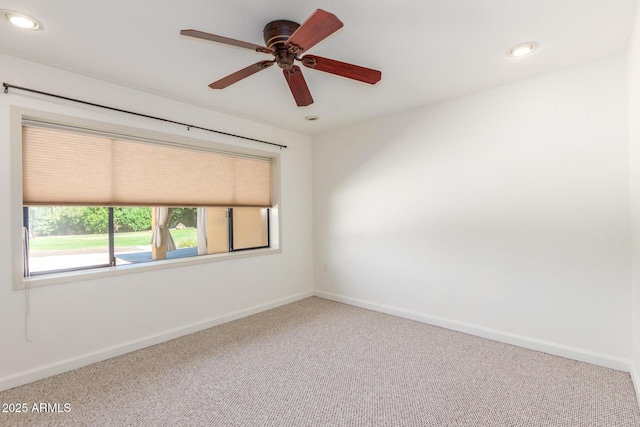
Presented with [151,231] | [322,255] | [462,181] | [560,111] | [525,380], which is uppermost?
[560,111]

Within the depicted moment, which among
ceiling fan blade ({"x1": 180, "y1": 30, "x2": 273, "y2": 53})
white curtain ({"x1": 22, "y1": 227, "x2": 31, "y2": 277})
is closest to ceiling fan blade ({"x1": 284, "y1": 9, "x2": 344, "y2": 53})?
ceiling fan blade ({"x1": 180, "y1": 30, "x2": 273, "y2": 53})

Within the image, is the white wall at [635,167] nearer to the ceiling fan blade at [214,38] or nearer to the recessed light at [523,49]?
the recessed light at [523,49]

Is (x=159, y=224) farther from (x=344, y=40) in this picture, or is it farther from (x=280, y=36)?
(x=344, y=40)

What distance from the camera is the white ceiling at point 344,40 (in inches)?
70.1

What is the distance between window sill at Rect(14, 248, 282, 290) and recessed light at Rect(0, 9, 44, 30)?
1791mm

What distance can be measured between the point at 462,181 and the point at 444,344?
1.67 metres

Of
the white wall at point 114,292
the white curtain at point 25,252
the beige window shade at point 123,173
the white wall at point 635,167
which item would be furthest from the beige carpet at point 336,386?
the beige window shade at point 123,173

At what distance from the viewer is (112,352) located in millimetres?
2674

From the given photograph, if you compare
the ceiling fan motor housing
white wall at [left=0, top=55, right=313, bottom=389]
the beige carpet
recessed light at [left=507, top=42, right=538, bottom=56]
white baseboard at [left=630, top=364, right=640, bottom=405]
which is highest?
recessed light at [left=507, top=42, right=538, bottom=56]

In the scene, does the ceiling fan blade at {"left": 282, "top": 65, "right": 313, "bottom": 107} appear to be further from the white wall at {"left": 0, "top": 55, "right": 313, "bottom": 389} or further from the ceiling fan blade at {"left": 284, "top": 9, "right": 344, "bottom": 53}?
the white wall at {"left": 0, "top": 55, "right": 313, "bottom": 389}

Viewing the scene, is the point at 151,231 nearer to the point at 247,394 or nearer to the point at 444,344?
the point at 247,394

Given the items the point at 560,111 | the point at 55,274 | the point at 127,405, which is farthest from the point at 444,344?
the point at 55,274

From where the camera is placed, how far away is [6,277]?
2213mm

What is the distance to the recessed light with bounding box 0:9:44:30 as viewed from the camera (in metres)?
1.78
